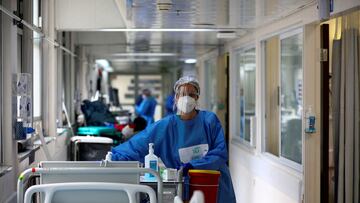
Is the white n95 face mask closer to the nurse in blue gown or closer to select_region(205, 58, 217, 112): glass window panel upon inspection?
the nurse in blue gown

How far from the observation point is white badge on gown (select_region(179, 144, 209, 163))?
3373 mm

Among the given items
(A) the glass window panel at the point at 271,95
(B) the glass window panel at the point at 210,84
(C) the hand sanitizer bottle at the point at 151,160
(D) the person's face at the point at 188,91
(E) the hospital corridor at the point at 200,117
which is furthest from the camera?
(B) the glass window panel at the point at 210,84

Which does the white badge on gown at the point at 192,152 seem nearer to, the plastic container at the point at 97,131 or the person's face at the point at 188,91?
the person's face at the point at 188,91

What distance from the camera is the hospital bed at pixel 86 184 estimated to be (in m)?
2.15

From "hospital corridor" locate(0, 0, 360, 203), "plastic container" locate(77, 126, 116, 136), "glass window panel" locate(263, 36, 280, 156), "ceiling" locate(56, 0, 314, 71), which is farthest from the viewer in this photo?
"plastic container" locate(77, 126, 116, 136)

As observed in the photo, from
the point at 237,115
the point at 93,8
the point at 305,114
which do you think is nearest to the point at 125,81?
the point at 237,115

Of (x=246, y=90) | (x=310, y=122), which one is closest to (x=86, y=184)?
(x=310, y=122)

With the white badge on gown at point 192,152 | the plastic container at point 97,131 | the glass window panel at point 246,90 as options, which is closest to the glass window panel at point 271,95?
the glass window panel at point 246,90

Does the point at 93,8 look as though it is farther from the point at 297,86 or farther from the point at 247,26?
the point at 297,86

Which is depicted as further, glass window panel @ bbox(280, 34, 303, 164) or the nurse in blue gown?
glass window panel @ bbox(280, 34, 303, 164)

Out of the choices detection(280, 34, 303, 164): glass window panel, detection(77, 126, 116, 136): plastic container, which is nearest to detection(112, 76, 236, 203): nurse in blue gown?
detection(280, 34, 303, 164): glass window panel

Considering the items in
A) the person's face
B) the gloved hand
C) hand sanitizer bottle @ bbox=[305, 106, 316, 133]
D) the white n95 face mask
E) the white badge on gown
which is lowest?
the gloved hand

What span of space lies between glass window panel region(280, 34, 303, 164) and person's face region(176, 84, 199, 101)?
1.44 meters

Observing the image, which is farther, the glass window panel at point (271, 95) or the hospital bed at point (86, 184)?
the glass window panel at point (271, 95)
